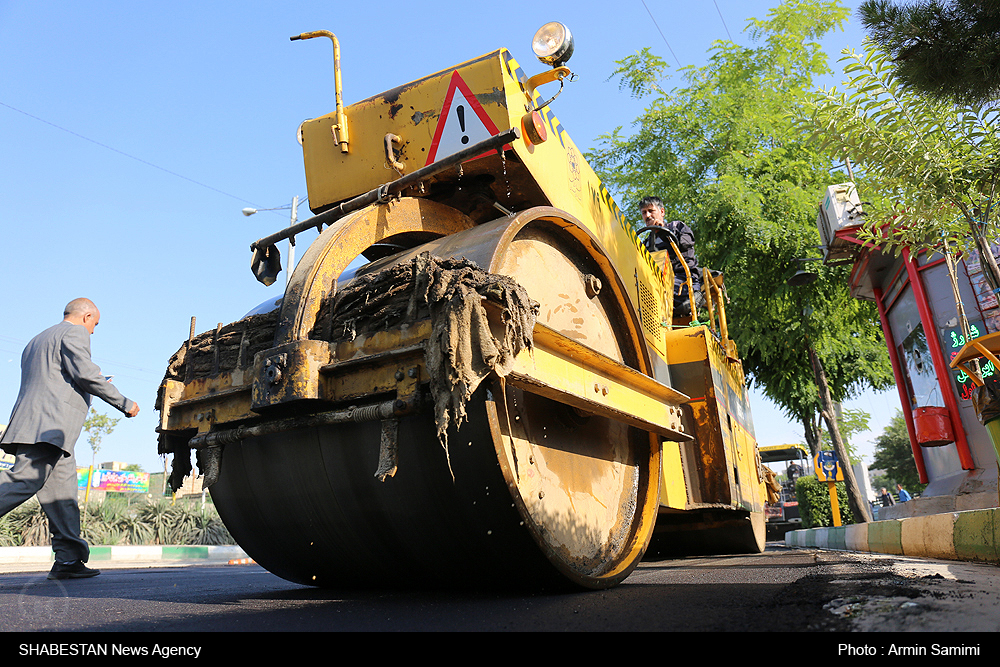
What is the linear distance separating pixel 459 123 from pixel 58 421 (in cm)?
279

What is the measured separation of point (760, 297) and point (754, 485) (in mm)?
6447

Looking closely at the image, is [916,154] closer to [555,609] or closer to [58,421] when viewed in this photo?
[555,609]

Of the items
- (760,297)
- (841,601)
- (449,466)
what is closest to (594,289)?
(449,466)

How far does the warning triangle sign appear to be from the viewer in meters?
3.08

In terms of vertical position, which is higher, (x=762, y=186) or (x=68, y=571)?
(x=762, y=186)

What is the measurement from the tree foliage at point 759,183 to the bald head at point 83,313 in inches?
362

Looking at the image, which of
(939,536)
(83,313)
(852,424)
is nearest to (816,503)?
(852,424)

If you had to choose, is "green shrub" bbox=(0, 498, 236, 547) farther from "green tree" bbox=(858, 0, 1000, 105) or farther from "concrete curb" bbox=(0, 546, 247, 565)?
"green tree" bbox=(858, 0, 1000, 105)

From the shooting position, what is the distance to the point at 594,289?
11.5 ft

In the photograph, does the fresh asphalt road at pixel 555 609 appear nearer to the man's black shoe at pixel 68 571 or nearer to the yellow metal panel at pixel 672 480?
the yellow metal panel at pixel 672 480

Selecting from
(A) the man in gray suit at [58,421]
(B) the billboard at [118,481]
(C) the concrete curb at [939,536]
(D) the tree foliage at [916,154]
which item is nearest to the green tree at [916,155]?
(D) the tree foliage at [916,154]

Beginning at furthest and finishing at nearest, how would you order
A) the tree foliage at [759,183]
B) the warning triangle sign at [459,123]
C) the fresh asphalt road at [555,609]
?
1. the tree foliage at [759,183]
2. the warning triangle sign at [459,123]
3. the fresh asphalt road at [555,609]

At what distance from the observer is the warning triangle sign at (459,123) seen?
3084mm

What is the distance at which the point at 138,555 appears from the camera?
11.5 meters
